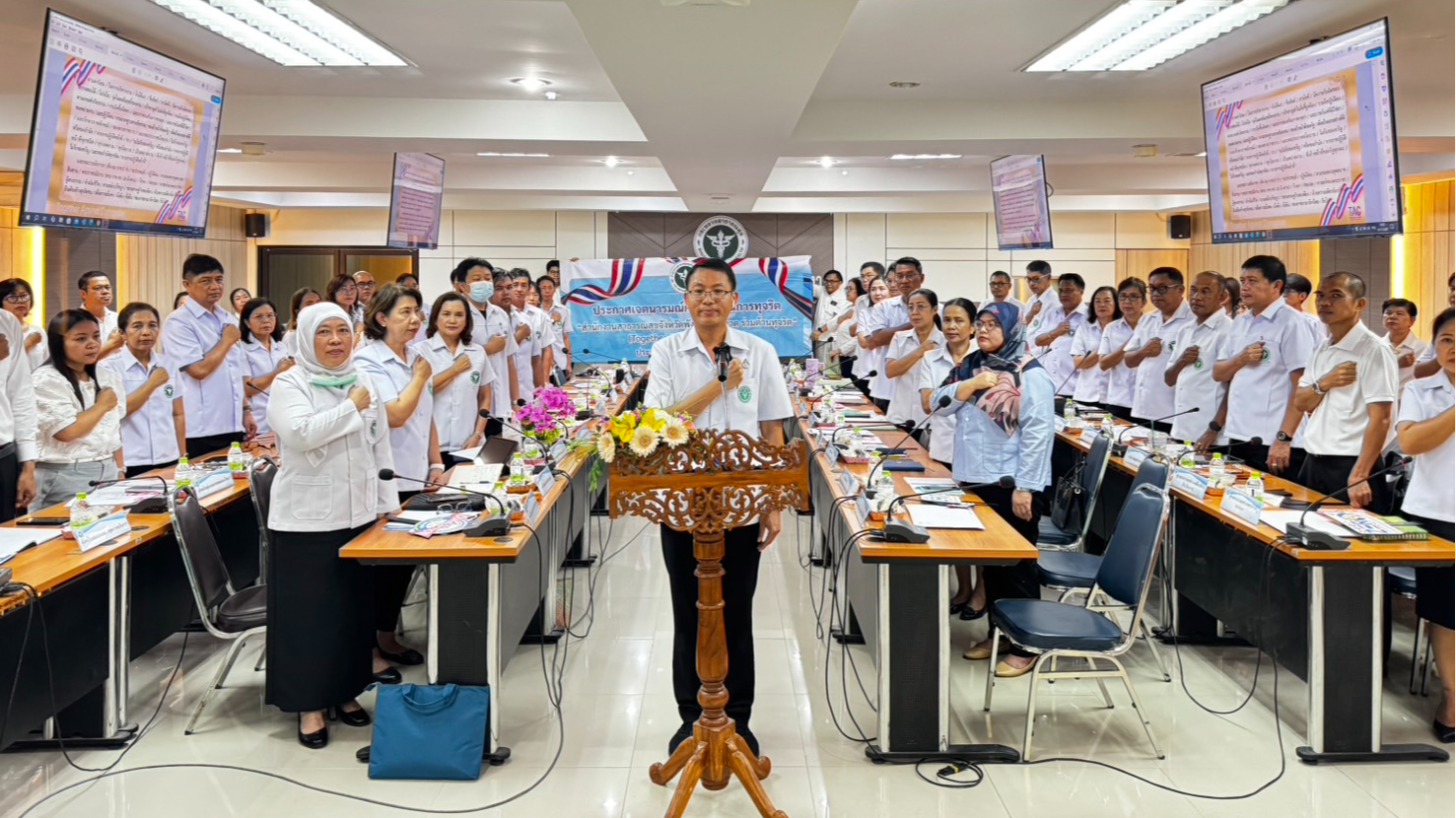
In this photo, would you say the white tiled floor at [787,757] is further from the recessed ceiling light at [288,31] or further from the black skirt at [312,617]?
the recessed ceiling light at [288,31]

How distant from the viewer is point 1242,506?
12.8 feet

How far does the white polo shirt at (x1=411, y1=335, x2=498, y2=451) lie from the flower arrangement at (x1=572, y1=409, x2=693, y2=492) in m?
2.96

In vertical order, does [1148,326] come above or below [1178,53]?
below

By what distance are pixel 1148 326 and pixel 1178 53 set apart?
7.96 feet

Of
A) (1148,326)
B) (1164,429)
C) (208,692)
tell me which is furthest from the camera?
(1148,326)

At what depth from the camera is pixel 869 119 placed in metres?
7.12

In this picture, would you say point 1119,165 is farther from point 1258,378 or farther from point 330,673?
point 330,673

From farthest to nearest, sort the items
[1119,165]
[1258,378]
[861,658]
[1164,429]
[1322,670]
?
[1119,165] < [1164,429] < [1258,378] < [861,658] < [1322,670]

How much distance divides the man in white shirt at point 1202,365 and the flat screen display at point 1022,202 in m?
1.73

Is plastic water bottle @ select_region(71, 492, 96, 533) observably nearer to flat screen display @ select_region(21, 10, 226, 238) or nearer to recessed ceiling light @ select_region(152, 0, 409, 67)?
flat screen display @ select_region(21, 10, 226, 238)

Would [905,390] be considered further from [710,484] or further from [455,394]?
[710,484]

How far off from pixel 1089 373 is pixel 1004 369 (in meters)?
4.72

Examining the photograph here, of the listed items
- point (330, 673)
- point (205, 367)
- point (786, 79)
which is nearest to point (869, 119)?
point (786, 79)

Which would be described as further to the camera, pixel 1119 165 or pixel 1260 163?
pixel 1119 165
